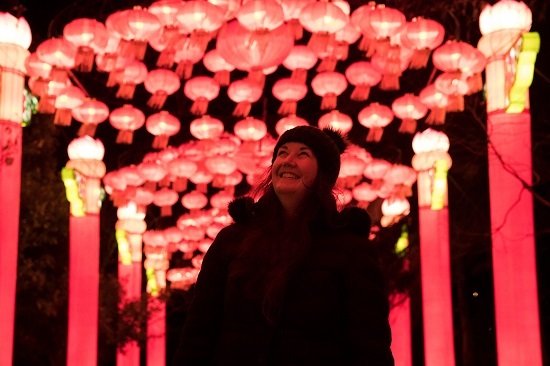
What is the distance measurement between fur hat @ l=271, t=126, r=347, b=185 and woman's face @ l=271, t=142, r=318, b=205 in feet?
0.12

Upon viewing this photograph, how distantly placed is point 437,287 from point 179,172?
4298 mm

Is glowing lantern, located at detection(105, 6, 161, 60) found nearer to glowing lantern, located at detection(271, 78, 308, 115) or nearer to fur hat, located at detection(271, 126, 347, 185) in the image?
glowing lantern, located at detection(271, 78, 308, 115)

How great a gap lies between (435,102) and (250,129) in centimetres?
289

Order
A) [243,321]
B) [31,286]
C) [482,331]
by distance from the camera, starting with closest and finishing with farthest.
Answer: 1. [243,321]
2. [31,286]
3. [482,331]

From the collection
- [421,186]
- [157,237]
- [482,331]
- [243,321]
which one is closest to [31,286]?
[157,237]

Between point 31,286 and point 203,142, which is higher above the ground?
point 203,142

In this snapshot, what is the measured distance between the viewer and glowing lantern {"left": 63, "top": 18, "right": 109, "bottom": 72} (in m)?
9.55

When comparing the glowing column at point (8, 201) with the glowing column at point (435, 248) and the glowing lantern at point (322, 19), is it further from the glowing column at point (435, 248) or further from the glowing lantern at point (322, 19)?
the glowing column at point (435, 248)

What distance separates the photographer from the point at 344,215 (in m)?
2.97

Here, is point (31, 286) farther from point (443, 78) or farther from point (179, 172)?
point (443, 78)

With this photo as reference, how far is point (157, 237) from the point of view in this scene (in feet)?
67.7

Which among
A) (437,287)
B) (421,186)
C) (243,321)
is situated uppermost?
(421,186)

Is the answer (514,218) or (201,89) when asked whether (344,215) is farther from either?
(201,89)

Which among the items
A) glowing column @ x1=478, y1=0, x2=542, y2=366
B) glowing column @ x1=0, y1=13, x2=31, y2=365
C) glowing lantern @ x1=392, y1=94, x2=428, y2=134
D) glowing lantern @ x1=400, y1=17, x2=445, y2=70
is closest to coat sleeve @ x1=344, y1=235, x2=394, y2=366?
glowing column @ x1=478, y1=0, x2=542, y2=366
